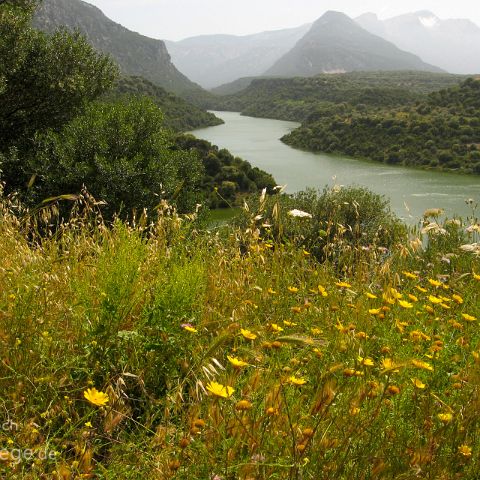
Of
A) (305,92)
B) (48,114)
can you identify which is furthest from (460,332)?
(305,92)

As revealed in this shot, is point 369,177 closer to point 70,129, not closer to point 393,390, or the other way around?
point 70,129

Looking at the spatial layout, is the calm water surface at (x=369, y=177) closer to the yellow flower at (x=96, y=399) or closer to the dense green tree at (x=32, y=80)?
the dense green tree at (x=32, y=80)

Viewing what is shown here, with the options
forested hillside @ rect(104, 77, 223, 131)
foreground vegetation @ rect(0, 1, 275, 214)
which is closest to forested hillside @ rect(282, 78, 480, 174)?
forested hillside @ rect(104, 77, 223, 131)

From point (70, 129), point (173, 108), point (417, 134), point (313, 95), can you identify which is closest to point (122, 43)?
point (313, 95)

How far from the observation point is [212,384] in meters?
1.52

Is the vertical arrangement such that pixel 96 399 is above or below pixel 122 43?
below

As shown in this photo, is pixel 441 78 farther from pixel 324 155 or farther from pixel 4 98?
pixel 4 98

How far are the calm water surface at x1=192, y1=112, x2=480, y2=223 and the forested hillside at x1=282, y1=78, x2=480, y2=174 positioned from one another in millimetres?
3004

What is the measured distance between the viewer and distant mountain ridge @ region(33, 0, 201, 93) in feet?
535

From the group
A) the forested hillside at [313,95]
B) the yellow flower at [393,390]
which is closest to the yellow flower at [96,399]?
the yellow flower at [393,390]

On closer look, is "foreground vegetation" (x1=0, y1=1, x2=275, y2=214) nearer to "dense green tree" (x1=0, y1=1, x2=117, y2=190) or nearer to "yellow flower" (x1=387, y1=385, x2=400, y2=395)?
"dense green tree" (x1=0, y1=1, x2=117, y2=190)

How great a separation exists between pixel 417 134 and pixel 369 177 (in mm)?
20333

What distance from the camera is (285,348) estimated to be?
93.7 inches

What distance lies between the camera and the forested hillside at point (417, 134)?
159 feet
